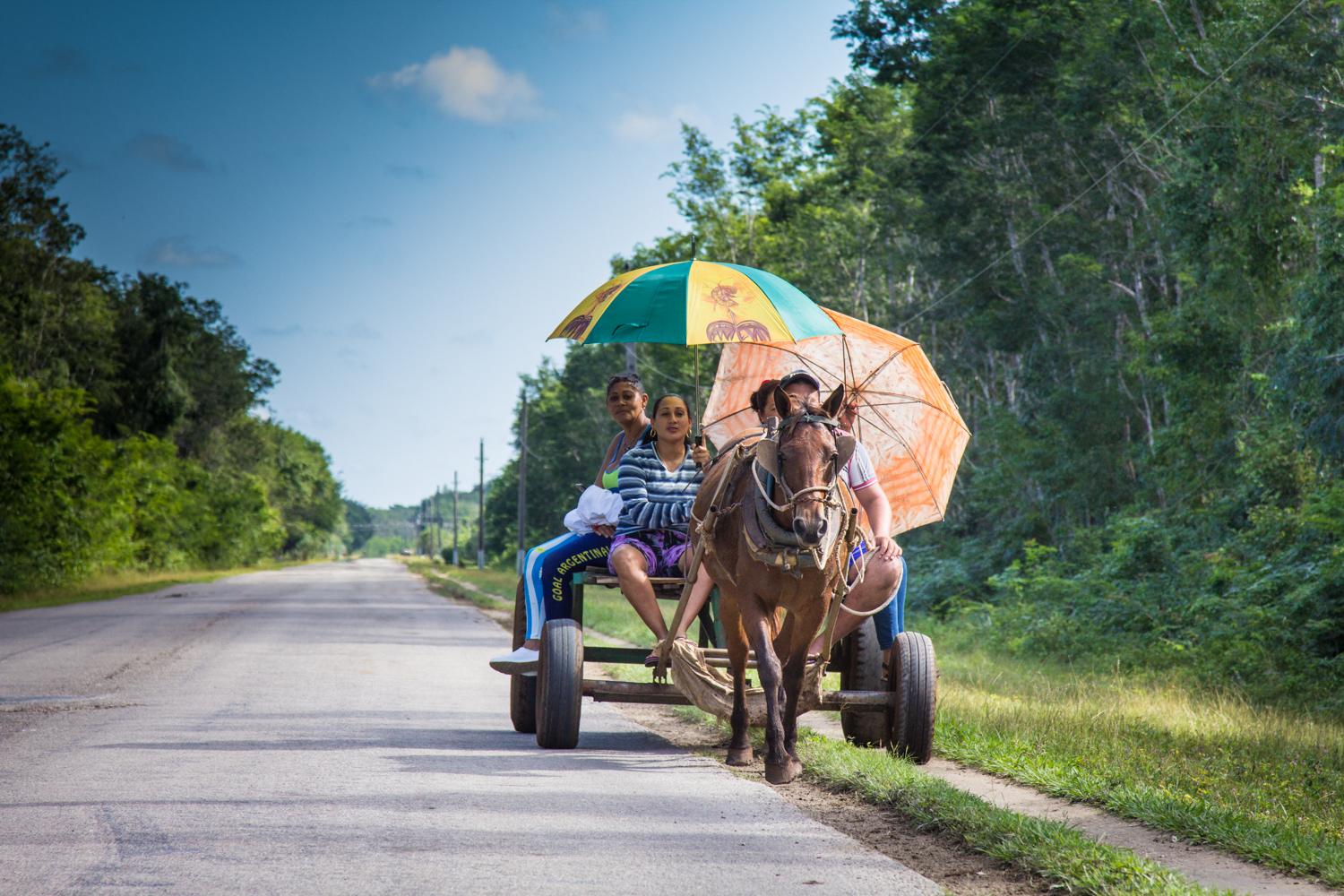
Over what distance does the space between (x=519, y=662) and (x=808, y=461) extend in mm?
3060

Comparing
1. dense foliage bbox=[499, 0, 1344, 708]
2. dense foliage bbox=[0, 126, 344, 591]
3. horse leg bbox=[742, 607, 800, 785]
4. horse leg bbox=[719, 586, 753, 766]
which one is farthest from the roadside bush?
horse leg bbox=[742, 607, 800, 785]

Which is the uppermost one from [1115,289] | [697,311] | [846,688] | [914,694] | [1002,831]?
[1115,289]

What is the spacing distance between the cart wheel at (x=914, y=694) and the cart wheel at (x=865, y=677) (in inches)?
12.7

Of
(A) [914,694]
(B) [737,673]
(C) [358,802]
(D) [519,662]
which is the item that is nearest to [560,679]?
(D) [519,662]

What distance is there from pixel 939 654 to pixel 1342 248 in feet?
29.3

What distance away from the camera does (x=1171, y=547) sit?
18.7m

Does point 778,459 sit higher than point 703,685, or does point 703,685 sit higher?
point 778,459

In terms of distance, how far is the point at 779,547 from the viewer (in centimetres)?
580

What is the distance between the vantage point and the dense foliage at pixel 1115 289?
14.1 m

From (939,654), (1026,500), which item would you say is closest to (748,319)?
(939,654)

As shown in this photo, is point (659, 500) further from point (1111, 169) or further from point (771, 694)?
point (1111, 169)

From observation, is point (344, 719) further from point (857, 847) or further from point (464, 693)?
point (857, 847)

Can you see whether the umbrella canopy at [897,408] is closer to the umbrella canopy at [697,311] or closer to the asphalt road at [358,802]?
the umbrella canopy at [697,311]

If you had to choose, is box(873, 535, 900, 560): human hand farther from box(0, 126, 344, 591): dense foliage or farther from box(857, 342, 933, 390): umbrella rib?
box(0, 126, 344, 591): dense foliage
